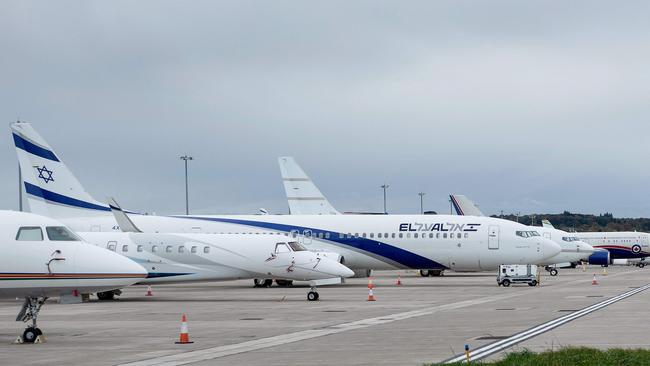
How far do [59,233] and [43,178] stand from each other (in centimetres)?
3226

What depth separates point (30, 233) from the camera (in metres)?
24.4

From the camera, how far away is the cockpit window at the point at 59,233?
2445 centimetres

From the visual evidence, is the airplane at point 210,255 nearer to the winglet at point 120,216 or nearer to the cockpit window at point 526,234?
the winglet at point 120,216

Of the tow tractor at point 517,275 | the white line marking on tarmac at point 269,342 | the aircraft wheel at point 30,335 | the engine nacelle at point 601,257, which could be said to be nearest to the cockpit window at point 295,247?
the white line marking on tarmac at point 269,342

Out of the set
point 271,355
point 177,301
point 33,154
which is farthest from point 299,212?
point 271,355

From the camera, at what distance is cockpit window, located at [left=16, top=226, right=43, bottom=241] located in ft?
79.7

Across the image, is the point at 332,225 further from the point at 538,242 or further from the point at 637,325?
the point at 637,325

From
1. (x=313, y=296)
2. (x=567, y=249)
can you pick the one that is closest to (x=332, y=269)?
(x=313, y=296)

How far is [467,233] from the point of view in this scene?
55.2 meters

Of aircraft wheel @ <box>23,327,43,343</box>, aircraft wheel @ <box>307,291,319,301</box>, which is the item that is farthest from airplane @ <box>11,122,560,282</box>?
aircraft wheel @ <box>23,327,43,343</box>

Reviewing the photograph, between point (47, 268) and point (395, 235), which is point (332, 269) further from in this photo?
point (47, 268)

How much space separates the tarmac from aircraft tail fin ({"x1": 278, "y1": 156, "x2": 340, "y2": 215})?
47.8m

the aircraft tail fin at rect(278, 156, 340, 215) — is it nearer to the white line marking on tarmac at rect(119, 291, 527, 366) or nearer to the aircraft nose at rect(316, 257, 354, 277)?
the aircraft nose at rect(316, 257, 354, 277)

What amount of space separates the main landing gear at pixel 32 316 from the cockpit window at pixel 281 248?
20.2 m
